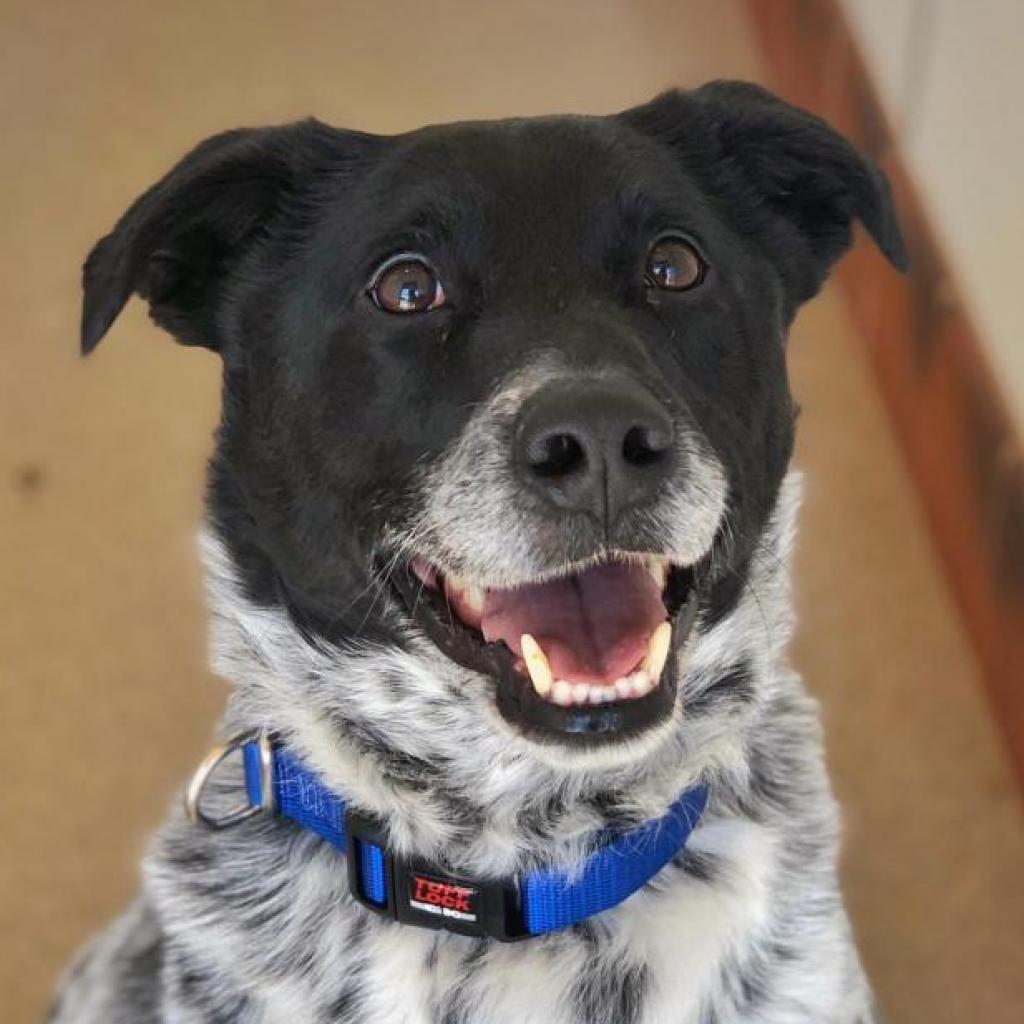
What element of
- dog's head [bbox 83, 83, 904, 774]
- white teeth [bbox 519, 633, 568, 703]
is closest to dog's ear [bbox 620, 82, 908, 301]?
dog's head [bbox 83, 83, 904, 774]

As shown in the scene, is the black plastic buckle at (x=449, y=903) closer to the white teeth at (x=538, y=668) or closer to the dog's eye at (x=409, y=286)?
the white teeth at (x=538, y=668)

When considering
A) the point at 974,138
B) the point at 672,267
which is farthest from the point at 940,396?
the point at 672,267

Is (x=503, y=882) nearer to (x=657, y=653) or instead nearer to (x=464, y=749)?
(x=464, y=749)

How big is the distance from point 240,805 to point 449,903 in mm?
284

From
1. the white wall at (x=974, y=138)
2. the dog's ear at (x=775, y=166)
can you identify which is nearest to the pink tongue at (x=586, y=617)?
the dog's ear at (x=775, y=166)

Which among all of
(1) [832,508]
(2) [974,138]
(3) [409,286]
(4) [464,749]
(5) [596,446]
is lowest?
(4) [464,749]

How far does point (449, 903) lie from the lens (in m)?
1.36

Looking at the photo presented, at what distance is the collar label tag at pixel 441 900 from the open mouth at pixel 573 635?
0.19m

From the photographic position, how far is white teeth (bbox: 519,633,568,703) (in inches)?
49.9

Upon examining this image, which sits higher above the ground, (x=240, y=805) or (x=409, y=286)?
(x=409, y=286)

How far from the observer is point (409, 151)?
142 centimetres

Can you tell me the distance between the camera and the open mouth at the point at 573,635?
49.6 inches

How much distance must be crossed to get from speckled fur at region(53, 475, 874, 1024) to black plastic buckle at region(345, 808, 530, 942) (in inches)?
1.2

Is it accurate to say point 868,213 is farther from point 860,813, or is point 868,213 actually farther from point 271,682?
point 860,813
